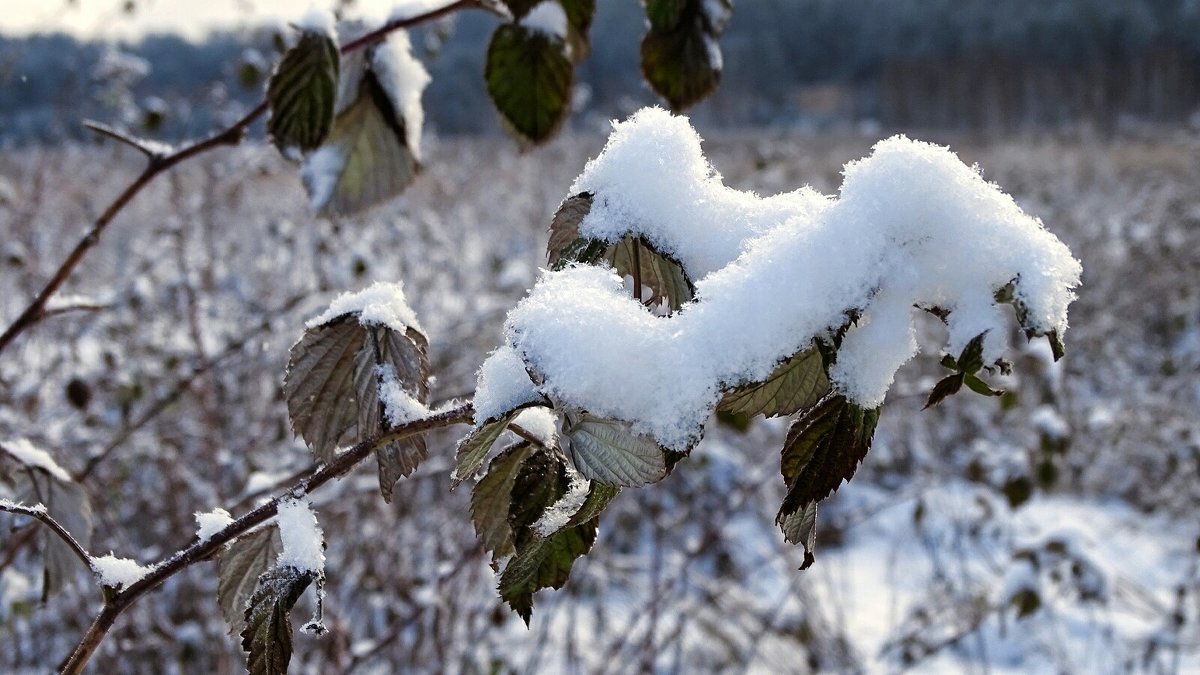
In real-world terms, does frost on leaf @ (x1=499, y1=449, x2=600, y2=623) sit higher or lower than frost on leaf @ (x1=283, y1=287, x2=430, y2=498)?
lower

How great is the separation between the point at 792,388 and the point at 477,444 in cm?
13

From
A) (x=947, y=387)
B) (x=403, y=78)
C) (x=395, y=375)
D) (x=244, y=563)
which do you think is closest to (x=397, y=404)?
(x=395, y=375)

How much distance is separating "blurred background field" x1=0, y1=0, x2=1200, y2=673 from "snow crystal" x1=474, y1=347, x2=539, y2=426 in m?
0.25

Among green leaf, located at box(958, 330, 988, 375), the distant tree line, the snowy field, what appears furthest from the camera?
the distant tree line

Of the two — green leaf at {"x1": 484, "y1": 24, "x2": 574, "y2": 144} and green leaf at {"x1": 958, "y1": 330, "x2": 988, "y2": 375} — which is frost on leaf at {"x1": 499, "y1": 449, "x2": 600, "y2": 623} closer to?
green leaf at {"x1": 958, "y1": 330, "x2": 988, "y2": 375}

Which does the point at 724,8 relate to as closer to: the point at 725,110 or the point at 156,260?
the point at 156,260

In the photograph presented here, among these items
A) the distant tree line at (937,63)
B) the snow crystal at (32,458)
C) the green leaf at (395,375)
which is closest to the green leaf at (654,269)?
the green leaf at (395,375)

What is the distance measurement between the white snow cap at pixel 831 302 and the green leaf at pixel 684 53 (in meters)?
0.35

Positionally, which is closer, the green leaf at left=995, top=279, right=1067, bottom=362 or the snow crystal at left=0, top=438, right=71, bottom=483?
the green leaf at left=995, top=279, right=1067, bottom=362

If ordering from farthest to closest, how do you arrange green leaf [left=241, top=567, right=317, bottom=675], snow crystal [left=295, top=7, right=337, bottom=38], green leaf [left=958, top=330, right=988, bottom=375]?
snow crystal [left=295, top=7, right=337, bottom=38] → green leaf [left=241, top=567, right=317, bottom=675] → green leaf [left=958, top=330, right=988, bottom=375]

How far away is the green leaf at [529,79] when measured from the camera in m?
0.68

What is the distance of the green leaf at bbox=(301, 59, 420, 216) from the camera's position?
754mm

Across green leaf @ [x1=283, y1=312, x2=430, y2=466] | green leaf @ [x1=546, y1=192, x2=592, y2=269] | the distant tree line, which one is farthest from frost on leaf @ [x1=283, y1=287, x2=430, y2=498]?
the distant tree line

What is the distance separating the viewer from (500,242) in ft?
26.7
